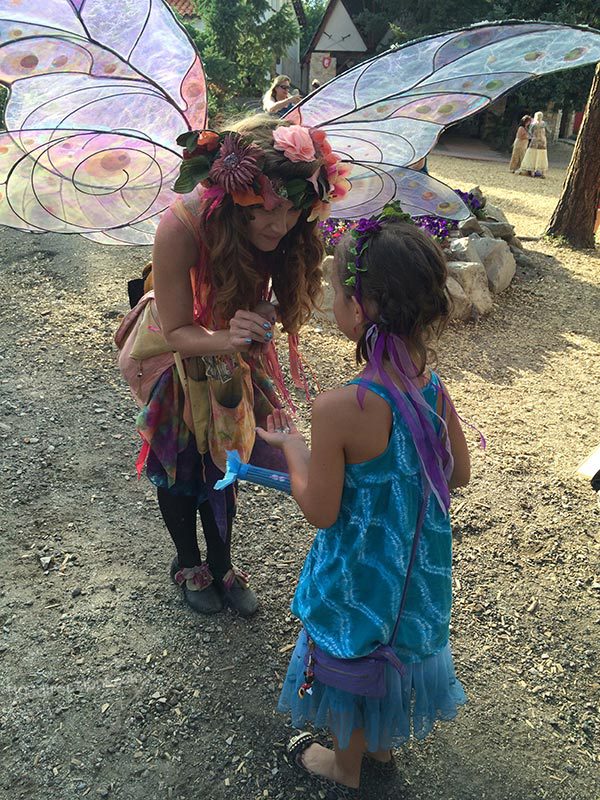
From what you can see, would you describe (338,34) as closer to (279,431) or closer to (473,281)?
(473,281)

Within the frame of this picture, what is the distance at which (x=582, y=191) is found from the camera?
7.34 metres

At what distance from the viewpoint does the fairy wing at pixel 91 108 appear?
165 cm

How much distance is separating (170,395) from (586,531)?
2.00 meters

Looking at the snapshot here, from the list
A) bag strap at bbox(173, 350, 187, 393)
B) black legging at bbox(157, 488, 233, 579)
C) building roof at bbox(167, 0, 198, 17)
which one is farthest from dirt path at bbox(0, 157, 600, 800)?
building roof at bbox(167, 0, 198, 17)

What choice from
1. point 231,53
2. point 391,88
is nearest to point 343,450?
point 391,88

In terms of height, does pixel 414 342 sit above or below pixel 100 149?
below

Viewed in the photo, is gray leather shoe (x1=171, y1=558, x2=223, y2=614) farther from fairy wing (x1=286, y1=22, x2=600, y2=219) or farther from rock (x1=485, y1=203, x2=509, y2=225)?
rock (x1=485, y1=203, x2=509, y2=225)

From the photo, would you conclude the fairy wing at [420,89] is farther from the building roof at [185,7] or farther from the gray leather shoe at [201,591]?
the building roof at [185,7]

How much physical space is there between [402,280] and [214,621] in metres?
1.52

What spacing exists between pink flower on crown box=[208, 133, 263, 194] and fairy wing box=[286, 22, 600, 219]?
31 cm

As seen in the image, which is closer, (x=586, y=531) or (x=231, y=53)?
(x=586, y=531)

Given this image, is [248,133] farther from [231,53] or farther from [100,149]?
[231,53]

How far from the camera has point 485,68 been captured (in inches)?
65.6

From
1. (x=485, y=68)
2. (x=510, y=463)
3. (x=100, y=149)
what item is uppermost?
(x=485, y=68)
